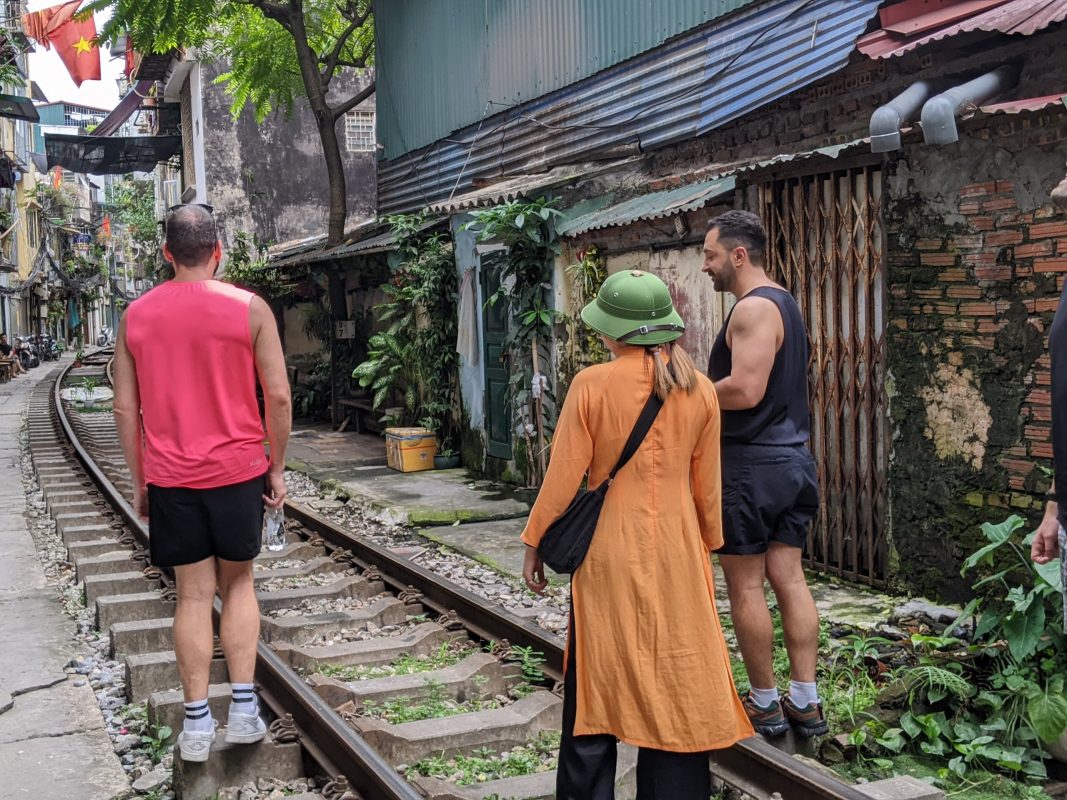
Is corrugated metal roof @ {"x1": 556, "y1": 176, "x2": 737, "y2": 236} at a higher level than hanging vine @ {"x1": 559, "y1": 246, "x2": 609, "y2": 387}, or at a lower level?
higher

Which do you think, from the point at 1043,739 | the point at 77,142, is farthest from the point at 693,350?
the point at 77,142

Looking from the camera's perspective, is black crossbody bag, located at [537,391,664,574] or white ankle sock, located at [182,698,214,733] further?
white ankle sock, located at [182,698,214,733]

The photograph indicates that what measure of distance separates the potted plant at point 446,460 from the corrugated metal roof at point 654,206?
3665mm

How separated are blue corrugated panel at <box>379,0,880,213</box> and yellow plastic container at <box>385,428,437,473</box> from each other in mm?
3185

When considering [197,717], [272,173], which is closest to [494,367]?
[197,717]

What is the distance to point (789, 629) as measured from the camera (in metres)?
4.17

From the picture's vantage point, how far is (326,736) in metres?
4.16

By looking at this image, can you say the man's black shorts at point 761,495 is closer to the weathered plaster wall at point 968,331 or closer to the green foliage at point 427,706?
the green foliage at point 427,706

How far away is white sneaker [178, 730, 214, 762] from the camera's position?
3848 mm

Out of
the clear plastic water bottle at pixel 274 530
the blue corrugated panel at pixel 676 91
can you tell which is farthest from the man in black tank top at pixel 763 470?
the blue corrugated panel at pixel 676 91

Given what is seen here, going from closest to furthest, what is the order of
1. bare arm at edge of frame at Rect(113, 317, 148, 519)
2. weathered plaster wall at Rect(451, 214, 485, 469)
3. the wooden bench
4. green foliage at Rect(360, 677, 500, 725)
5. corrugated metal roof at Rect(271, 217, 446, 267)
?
bare arm at edge of frame at Rect(113, 317, 148, 519), green foliage at Rect(360, 677, 500, 725), weathered plaster wall at Rect(451, 214, 485, 469), corrugated metal roof at Rect(271, 217, 446, 267), the wooden bench

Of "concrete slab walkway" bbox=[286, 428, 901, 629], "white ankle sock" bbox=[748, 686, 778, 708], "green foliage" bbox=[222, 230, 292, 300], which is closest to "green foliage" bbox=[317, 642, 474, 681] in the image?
"concrete slab walkway" bbox=[286, 428, 901, 629]

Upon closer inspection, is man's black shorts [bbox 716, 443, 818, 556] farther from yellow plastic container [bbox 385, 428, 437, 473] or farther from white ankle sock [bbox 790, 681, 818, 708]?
yellow plastic container [bbox 385, 428, 437, 473]

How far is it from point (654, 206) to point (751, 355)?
4.46 meters
